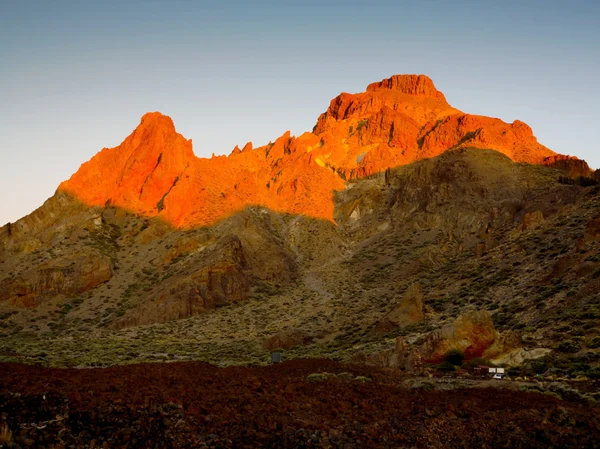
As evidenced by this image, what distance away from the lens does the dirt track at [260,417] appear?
11.0m

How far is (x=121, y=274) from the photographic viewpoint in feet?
231

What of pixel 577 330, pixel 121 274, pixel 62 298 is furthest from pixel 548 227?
pixel 62 298

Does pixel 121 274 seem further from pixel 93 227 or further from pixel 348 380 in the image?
pixel 348 380

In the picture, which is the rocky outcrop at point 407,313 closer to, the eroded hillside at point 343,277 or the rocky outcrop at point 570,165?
the eroded hillside at point 343,277

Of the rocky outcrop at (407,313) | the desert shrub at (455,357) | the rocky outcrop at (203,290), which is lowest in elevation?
the desert shrub at (455,357)

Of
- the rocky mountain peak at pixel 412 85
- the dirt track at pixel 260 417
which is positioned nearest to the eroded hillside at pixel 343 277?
the dirt track at pixel 260 417

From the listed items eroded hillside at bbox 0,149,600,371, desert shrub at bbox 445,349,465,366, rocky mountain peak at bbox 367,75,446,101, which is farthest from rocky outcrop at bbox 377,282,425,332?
rocky mountain peak at bbox 367,75,446,101

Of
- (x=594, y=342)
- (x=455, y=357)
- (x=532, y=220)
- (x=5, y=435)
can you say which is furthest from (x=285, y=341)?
(x=5, y=435)

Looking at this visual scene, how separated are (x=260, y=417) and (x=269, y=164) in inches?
3718

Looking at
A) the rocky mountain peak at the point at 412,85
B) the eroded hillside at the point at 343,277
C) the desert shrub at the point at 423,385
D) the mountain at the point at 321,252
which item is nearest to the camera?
the desert shrub at the point at 423,385

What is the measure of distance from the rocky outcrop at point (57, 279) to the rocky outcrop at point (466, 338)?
176 ft

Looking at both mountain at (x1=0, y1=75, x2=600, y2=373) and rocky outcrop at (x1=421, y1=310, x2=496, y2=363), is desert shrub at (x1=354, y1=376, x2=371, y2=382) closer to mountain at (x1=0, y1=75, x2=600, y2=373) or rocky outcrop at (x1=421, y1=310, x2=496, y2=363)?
mountain at (x1=0, y1=75, x2=600, y2=373)

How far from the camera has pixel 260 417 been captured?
12758mm

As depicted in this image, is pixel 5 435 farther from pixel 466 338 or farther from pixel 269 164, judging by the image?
pixel 269 164
